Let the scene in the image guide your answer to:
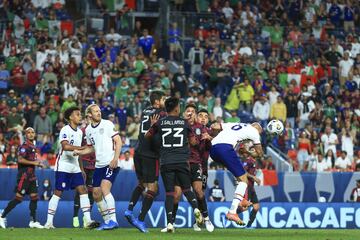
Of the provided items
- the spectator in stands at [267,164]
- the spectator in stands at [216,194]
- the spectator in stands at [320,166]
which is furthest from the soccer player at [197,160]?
the spectator in stands at [320,166]

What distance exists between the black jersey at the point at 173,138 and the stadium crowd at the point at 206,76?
1190 cm

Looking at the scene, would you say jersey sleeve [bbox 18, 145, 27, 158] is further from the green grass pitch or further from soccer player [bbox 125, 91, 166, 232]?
soccer player [bbox 125, 91, 166, 232]

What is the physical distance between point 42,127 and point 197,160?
12159 mm

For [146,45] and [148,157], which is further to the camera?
[146,45]

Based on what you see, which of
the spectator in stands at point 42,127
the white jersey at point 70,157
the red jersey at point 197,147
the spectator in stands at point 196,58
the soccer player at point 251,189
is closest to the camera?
the red jersey at point 197,147

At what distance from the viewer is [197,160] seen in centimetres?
2209

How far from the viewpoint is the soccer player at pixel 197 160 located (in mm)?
21641

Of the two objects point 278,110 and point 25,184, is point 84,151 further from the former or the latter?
point 278,110

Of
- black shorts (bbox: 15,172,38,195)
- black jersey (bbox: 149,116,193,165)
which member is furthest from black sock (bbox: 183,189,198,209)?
black shorts (bbox: 15,172,38,195)

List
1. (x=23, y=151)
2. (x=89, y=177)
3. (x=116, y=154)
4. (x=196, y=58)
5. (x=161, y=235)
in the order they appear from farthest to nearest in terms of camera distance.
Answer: (x=196, y=58) < (x=23, y=151) < (x=89, y=177) < (x=116, y=154) < (x=161, y=235)

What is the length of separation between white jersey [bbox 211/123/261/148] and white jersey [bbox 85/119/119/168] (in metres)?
1.96

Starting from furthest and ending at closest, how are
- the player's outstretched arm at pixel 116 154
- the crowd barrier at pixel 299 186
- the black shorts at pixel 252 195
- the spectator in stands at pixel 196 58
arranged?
1. the spectator in stands at pixel 196 58
2. the crowd barrier at pixel 299 186
3. the black shorts at pixel 252 195
4. the player's outstretched arm at pixel 116 154

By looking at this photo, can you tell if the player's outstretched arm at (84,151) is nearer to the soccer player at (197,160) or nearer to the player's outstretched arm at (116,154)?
the player's outstretched arm at (116,154)

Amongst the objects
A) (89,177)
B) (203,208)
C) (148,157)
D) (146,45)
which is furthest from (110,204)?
(146,45)
